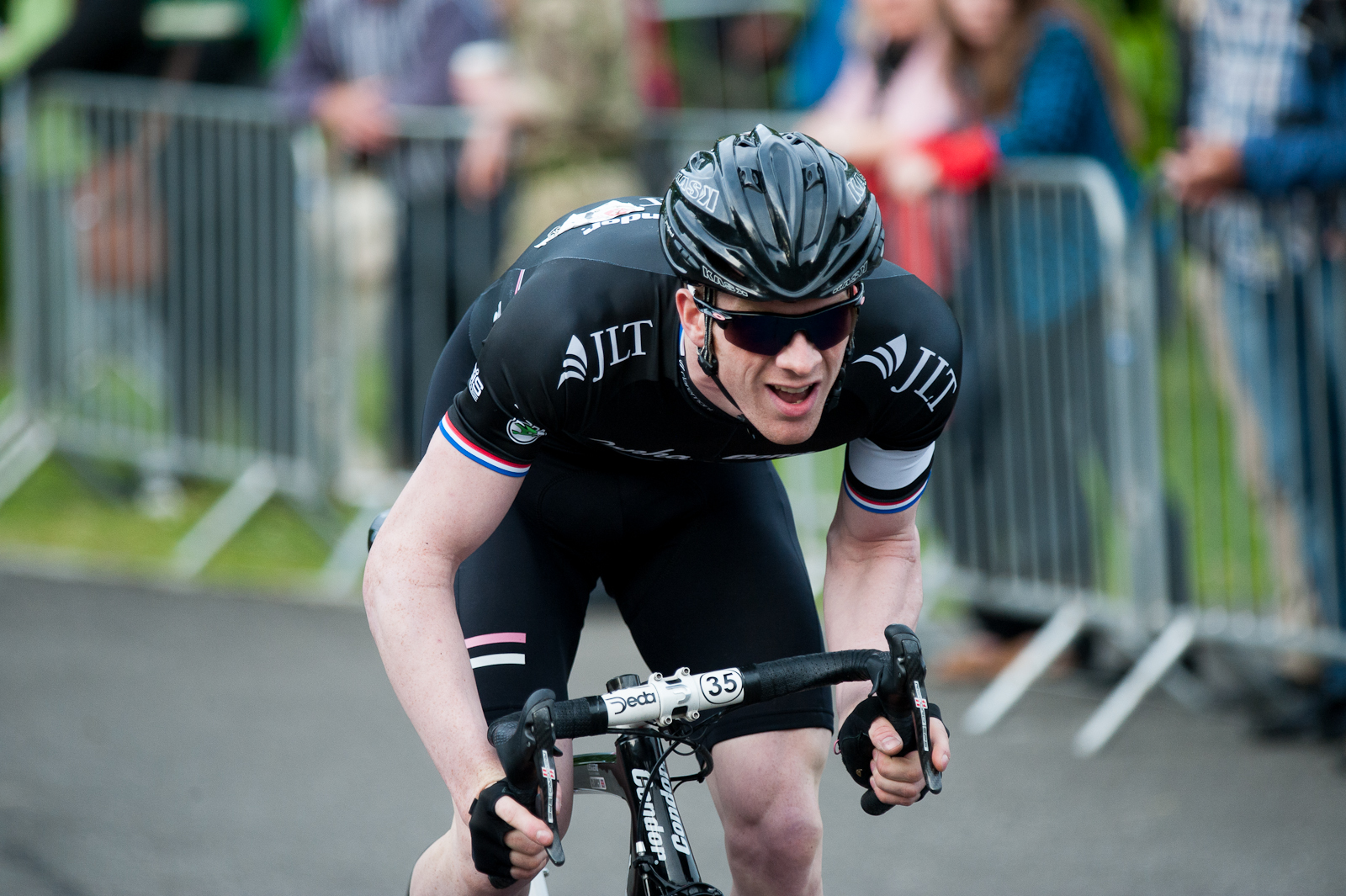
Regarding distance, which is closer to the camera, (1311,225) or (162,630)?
(1311,225)

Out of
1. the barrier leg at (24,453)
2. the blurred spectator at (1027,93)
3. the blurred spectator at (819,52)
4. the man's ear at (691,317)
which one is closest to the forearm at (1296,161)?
the blurred spectator at (1027,93)

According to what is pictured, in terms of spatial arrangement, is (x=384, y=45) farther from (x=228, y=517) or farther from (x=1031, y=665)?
(x=1031, y=665)

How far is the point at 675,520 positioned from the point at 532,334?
67cm

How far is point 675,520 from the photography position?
3.38 meters

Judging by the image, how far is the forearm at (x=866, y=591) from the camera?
3199 millimetres

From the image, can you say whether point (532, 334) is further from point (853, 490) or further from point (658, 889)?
point (658, 889)

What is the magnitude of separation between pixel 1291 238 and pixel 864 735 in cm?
347

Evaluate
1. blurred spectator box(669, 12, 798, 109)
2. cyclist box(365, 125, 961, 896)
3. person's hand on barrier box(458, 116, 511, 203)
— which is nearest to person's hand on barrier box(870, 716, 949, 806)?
cyclist box(365, 125, 961, 896)

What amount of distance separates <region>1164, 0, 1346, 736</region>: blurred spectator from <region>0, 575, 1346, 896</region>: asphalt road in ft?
2.00

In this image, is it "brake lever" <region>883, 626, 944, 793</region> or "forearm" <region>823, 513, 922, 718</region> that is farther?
"forearm" <region>823, 513, 922, 718</region>

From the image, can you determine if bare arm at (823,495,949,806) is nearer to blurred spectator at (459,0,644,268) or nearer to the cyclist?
the cyclist

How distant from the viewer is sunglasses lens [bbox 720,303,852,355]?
271 centimetres

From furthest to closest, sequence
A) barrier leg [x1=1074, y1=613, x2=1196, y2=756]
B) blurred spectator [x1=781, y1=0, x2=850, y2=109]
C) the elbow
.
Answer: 1. blurred spectator [x1=781, y1=0, x2=850, y2=109]
2. barrier leg [x1=1074, y1=613, x2=1196, y2=756]
3. the elbow

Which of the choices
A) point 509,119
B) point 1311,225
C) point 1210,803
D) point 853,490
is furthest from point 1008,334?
point 853,490
